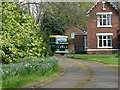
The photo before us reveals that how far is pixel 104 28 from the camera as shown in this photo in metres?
35.6

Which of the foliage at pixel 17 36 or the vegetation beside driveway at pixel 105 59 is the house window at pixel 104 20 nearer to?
the vegetation beside driveway at pixel 105 59

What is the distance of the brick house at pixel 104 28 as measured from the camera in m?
35.5

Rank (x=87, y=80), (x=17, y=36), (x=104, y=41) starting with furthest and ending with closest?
(x=104, y=41) → (x=17, y=36) → (x=87, y=80)

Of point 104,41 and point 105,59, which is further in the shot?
point 104,41

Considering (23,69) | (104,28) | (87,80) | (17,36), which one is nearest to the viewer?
(87,80)

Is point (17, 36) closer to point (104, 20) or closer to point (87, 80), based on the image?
point (87, 80)

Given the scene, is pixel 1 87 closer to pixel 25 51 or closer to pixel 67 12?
pixel 25 51

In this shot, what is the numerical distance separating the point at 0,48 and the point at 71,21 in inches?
434

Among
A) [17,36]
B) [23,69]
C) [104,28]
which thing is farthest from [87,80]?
[104,28]

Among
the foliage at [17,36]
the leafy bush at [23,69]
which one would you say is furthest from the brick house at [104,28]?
the leafy bush at [23,69]

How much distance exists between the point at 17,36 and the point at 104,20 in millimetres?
24966

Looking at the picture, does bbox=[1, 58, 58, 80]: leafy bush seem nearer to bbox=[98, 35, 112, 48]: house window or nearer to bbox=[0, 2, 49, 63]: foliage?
bbox=[0, 2, 49, 63]: foliage

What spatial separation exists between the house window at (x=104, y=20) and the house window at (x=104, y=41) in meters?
1.80

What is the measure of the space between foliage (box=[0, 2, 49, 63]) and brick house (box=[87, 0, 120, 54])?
22354mm
